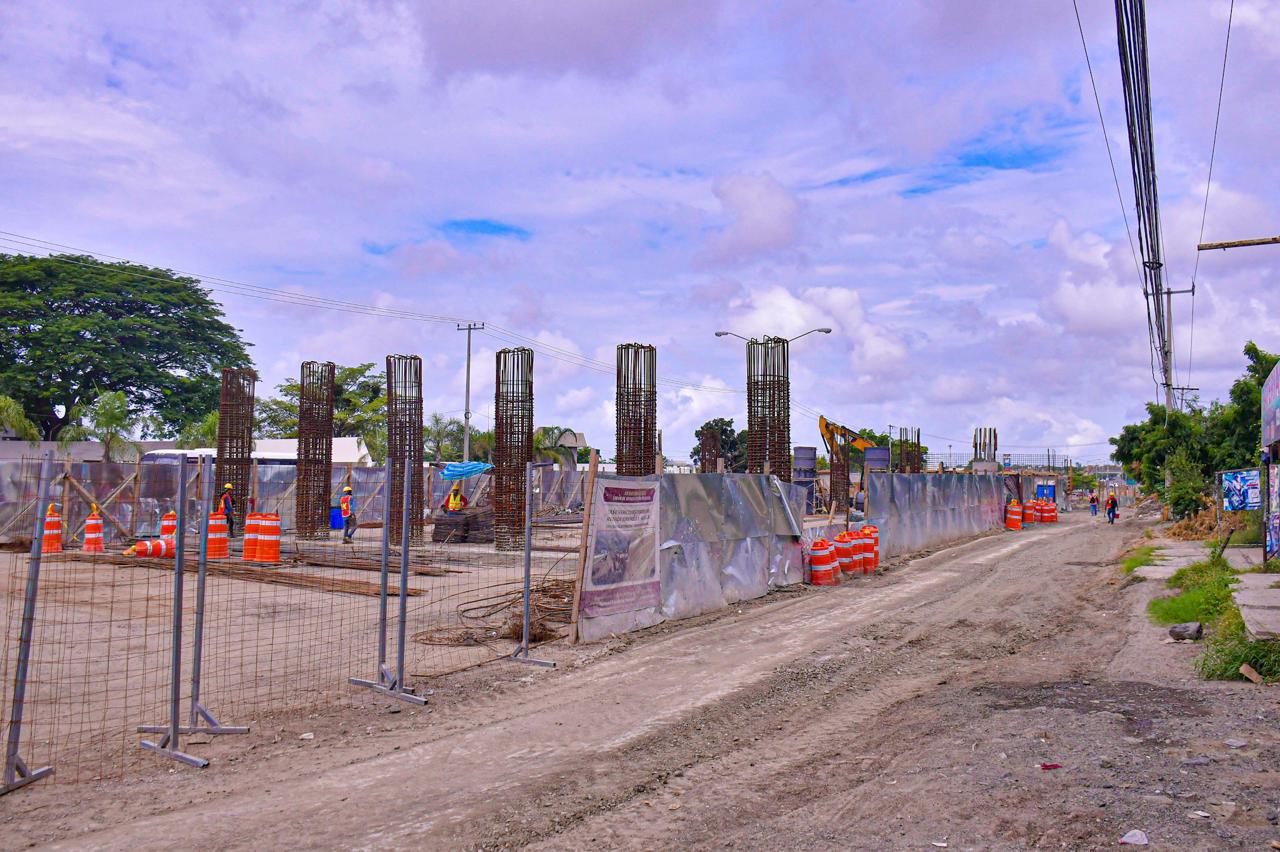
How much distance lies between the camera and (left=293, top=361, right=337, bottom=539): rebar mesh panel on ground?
102 feet

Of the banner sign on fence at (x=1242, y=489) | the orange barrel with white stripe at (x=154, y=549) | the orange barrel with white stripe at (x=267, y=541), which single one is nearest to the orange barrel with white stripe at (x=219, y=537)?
the orange barrel with white stripe at (x=154, y=549)

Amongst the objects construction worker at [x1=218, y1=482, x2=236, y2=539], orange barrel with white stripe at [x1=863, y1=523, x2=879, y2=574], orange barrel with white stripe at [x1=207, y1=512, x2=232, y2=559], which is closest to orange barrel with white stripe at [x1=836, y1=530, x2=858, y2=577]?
orange barrel with white stripe at [x1=863, y1=523, x2=879, y2=574]

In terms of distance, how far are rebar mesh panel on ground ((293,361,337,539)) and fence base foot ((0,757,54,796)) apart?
81.0 feet

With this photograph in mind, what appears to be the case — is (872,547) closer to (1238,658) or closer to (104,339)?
(1238,658)

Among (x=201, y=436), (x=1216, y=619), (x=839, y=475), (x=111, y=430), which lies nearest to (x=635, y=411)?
(x=839, y=475)

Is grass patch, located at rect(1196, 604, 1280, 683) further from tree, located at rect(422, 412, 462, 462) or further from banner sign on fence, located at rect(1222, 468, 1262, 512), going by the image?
tree, located at rect(422, 412, 462, 462)

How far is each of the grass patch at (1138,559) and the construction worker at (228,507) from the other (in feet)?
68.8

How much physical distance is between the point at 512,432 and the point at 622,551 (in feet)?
49.9

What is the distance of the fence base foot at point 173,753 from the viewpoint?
7051mm

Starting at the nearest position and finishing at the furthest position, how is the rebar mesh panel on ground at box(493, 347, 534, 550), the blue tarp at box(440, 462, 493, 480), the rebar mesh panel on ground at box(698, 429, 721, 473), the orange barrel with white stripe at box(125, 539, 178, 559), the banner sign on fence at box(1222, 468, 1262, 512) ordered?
the orange barrel with white stripe at box(125, 539, 178, 559), the banner sign on fence at box(1222, 468, 1262, 512), the rebar mesh panel on ground at box(493, 347, 534, 550), the rebar mesh panel on ground at box(698, 429, 721, 473), the blue tarp at box(440, 462, 493, 480)

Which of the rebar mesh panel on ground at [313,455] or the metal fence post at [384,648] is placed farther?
the rebar mesh panel on ground at [313,455]

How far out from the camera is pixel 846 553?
69.3 feet

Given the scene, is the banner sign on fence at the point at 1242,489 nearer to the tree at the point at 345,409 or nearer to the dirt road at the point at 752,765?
the dirt road at the point at 752,765

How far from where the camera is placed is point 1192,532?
96.9 ft
